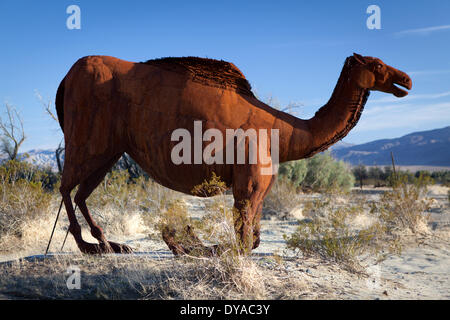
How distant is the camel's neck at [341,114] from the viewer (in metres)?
4.23

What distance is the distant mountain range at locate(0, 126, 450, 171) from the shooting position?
95.5 m

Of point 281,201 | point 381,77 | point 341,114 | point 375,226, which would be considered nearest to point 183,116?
point 341,114

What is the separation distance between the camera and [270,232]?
9484 mm

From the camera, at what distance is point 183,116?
4.30 meters

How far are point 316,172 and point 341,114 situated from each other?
582 inches

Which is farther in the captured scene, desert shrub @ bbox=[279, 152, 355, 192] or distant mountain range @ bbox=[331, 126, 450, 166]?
distant mountain range @ bbox=[331, 126, 450, 166]

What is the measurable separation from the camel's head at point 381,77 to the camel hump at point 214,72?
4.37 feet

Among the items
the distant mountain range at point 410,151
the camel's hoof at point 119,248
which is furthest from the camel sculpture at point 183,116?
the distant mountain range at point 410,151

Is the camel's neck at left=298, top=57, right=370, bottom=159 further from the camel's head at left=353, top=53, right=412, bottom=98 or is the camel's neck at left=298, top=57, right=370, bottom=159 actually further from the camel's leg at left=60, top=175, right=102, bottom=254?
the camel's leg at left=60, top=175, right=102, bottom=254

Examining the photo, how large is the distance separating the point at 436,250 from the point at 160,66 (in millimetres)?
6271

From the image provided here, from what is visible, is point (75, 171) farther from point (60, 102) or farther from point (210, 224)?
point (210, 224)

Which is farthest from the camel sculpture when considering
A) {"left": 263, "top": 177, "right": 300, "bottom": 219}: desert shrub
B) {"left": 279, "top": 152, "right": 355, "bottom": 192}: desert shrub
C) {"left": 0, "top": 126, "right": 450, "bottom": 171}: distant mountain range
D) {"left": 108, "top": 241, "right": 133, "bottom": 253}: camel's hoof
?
{"left": 0, "top": 126, "right": 450, "bottom": 171}: distant mountain range

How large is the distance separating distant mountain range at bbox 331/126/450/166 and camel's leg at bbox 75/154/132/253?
316 feet
